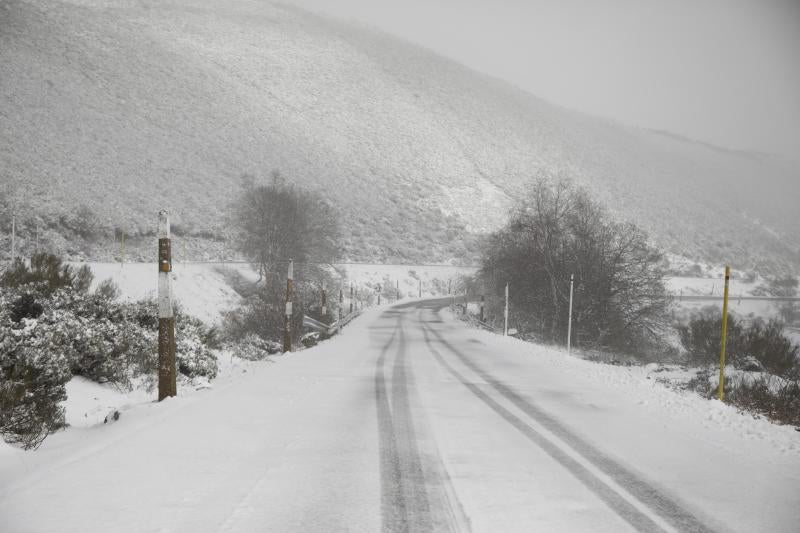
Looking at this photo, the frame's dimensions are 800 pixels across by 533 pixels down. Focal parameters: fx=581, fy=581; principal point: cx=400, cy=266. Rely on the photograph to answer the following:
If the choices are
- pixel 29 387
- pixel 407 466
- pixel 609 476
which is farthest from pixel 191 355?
pixel 609 476

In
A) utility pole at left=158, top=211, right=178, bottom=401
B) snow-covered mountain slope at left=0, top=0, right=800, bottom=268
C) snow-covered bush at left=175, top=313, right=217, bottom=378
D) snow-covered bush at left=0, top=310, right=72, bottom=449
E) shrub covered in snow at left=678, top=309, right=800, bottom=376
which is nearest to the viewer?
snow-covered bush at left=0, top=310, right=72, bottom=449

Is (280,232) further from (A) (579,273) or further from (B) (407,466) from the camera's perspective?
(B) (407,466)

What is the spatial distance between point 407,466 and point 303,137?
7953 cm

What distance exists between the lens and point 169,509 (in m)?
4.27

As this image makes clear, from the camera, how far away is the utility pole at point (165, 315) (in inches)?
334

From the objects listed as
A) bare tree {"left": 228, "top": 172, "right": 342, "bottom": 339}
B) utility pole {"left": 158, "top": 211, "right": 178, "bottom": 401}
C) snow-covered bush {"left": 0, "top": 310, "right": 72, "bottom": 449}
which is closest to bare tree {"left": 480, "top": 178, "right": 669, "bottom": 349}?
bare tree {"left": 228, "top": 172, "right": 342, "bottom": 339}

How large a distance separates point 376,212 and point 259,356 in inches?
2163

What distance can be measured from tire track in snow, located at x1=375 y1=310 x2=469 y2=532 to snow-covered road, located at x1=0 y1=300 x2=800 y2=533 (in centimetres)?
2

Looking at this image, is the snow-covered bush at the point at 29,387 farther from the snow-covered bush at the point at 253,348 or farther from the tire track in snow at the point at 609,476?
the snow-covered bush at the point at 253,348

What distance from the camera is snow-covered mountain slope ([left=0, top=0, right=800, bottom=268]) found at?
2370 inches

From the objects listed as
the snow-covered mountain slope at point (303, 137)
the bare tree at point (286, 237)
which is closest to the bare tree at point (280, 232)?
the bare tree at point (286, 237)

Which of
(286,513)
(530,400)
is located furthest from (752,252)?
(286,513)

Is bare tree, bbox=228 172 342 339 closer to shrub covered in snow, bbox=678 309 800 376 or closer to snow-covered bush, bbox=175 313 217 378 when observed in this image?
shrub covered in snow, bbox=678 309 800 376

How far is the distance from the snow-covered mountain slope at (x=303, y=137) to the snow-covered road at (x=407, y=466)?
4597 centimetres
